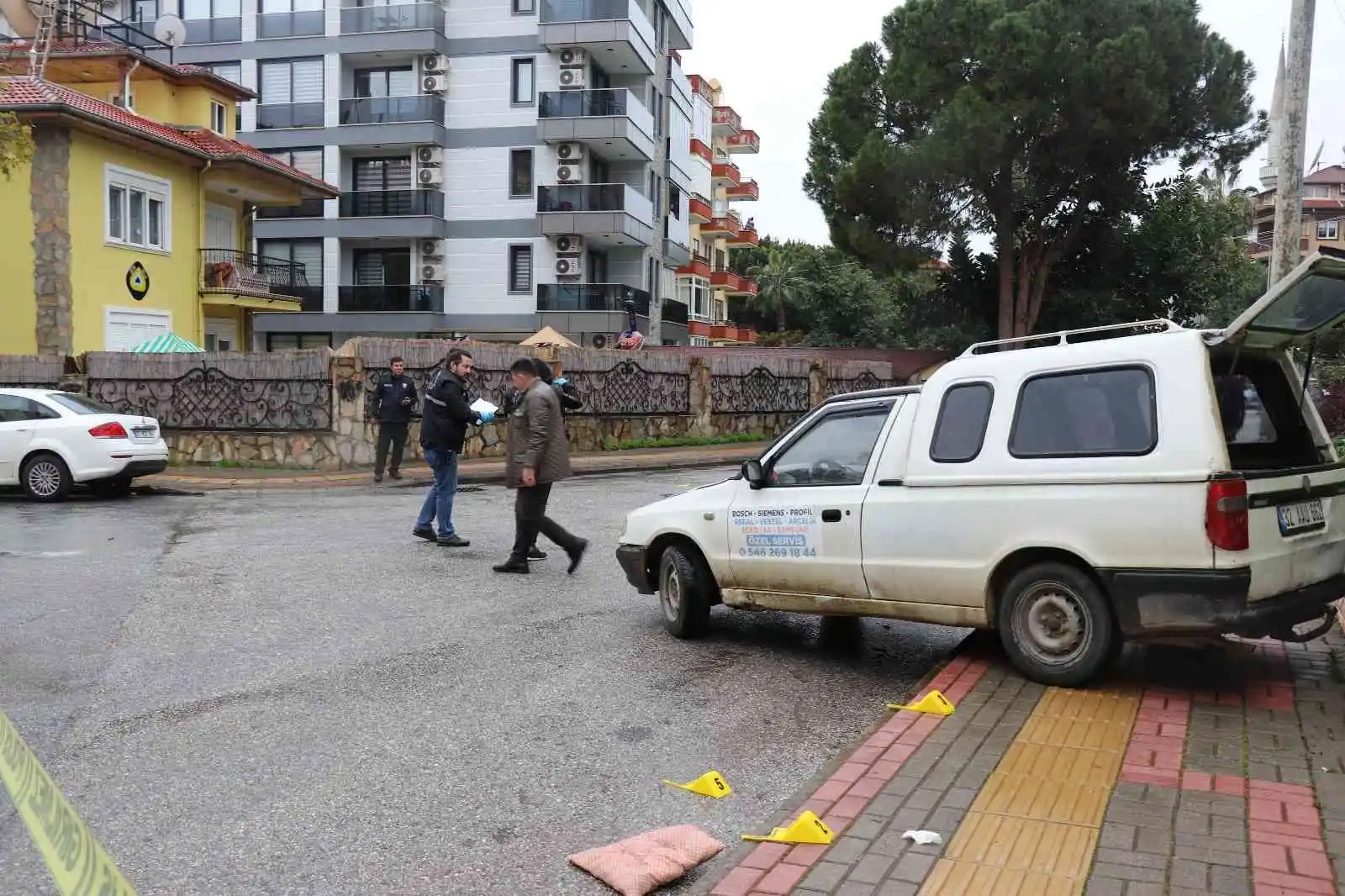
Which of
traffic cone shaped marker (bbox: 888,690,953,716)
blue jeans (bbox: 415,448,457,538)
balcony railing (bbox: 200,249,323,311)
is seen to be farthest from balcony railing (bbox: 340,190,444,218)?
traffic cone shaped marker (bbox: 888,690,953,716)

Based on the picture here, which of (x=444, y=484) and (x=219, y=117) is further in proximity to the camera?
(x=219, y=117)

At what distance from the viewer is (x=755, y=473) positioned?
733 centimetres

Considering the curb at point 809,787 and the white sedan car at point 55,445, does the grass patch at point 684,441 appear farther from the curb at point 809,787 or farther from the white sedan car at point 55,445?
the curb at point 809,787

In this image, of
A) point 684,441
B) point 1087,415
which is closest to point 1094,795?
point 1087,415

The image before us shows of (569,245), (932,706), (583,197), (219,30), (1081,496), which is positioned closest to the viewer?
(932,706)

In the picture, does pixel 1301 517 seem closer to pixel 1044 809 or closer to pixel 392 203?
pixel 1044 809

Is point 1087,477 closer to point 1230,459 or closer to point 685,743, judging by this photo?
point 1230,459

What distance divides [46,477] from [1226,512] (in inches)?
608

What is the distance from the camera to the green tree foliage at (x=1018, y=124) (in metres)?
33.0

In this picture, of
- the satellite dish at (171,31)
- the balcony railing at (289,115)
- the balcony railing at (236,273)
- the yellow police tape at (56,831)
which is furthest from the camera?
the balcony railing at (289,115)

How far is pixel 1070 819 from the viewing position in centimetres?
426

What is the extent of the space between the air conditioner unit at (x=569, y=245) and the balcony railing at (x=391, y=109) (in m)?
6.03

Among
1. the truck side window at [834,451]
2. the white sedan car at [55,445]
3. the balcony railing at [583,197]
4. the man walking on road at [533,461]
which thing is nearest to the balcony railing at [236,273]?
the balcony railing at [583,197]

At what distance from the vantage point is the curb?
155 inches
